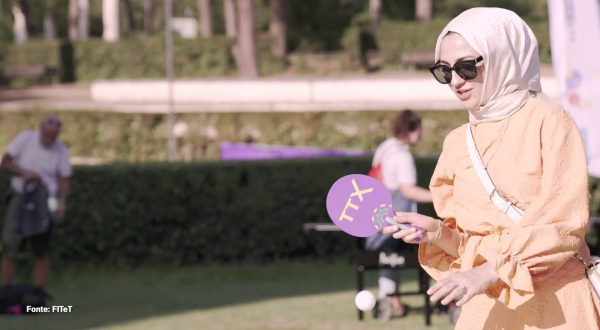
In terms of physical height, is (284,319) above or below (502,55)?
below

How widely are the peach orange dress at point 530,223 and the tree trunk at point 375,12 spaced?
4561 centimetres

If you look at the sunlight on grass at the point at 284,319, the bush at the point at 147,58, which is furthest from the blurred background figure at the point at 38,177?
the bush at the point at 147,58

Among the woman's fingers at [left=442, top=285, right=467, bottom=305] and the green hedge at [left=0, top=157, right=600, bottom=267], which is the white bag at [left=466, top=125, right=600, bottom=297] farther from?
the green hedge at [left=0, top=157, right=600, bottom=267]

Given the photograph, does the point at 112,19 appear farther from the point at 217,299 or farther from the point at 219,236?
the point at 217,299

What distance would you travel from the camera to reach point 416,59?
4125 cm

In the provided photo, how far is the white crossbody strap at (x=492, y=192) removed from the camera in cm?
394

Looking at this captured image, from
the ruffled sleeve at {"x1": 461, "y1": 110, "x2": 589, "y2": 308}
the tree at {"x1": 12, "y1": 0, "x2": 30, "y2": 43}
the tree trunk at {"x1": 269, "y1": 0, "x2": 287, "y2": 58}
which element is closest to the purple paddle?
the ruffled sleeve at {"x1": 461, "y1": 110, "x2": 589, "y2": 308}

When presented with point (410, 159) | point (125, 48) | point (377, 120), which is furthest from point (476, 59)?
point (125, 48)

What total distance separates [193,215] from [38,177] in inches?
114

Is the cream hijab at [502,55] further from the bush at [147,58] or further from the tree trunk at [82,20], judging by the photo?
the tree trunk at [82,20]

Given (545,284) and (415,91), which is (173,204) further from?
(415,91)

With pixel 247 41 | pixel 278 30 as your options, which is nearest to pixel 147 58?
pixel 278 30

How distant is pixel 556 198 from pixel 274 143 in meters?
19.8

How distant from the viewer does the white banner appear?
991 cm
